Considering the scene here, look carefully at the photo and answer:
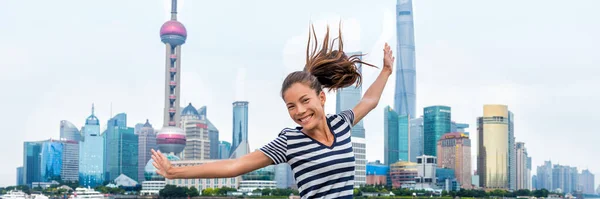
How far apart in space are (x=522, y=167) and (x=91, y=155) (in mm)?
93631

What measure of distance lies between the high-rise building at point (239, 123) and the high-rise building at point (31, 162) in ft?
141

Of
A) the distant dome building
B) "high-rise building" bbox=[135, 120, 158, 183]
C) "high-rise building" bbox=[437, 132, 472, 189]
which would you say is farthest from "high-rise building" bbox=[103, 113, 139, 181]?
the distant dome building

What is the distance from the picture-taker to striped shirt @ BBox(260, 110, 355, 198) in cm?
326

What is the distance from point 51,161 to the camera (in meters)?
174

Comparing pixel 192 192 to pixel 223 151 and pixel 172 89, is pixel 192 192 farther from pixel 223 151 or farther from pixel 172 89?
pixel 223 151

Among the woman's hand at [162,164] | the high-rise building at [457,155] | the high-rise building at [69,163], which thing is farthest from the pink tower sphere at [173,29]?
the woman's hand at [162,164]

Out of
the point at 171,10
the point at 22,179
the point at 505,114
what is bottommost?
the point at 22,179

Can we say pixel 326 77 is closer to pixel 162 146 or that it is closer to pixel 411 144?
pixel 162 146

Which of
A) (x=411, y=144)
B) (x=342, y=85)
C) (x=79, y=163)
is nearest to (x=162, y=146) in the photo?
(x=79, y=163)

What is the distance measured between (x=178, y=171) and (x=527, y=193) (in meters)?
118

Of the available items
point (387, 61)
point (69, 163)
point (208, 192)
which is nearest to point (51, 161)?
point (69, 163)

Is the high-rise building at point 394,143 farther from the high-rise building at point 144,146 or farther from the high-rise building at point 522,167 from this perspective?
the high-rise building at point 144,146

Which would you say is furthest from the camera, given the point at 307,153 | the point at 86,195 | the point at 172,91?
the point at 172,91

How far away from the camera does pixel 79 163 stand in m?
176
